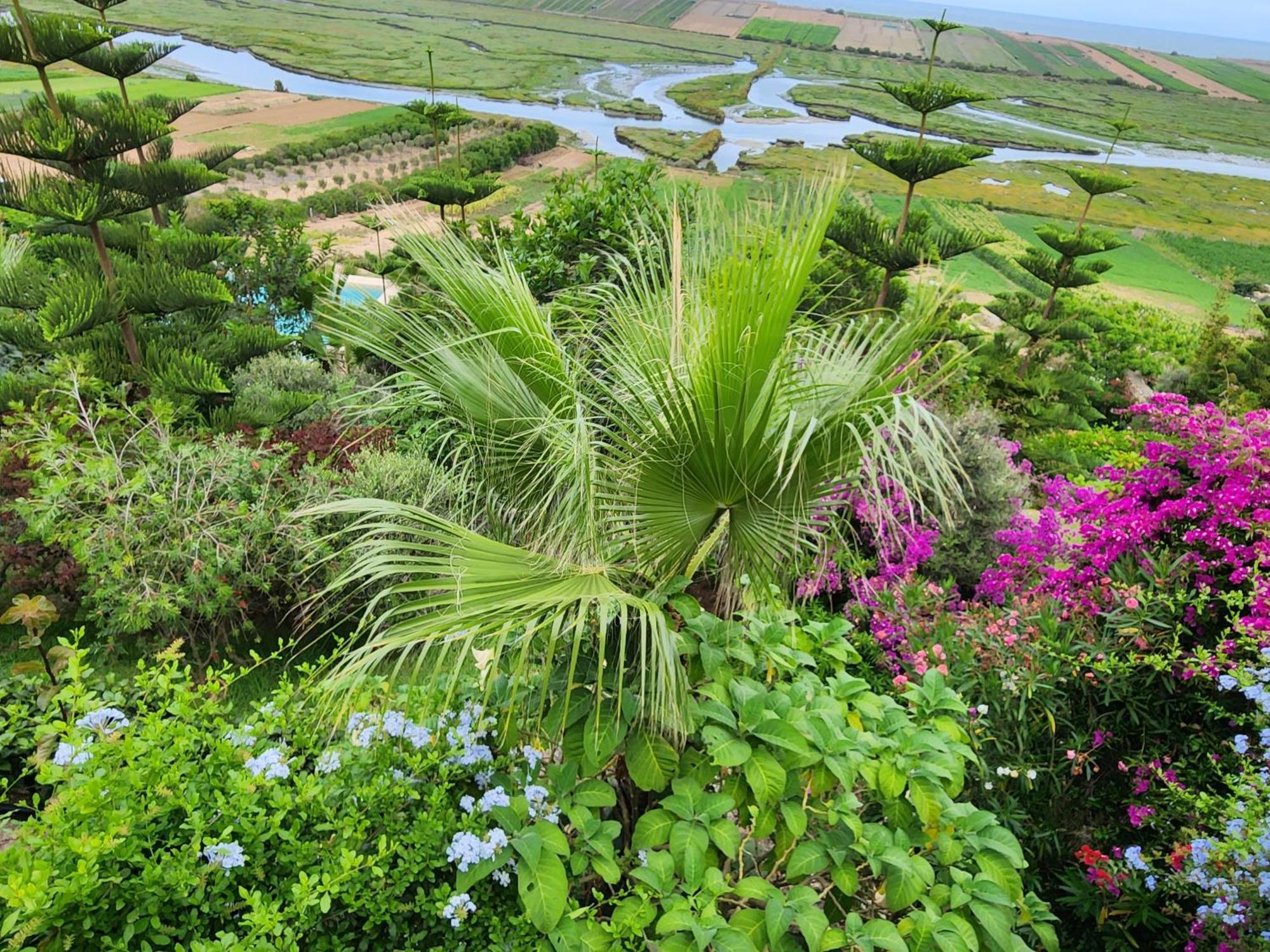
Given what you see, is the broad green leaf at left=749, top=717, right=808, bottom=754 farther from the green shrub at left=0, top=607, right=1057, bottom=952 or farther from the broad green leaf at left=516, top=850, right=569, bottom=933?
the broad green leaf at left=516, top=850, right=569, bottom=933

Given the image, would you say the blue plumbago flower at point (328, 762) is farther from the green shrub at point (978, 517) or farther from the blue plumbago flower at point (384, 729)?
the green shrub at point (978, 517)

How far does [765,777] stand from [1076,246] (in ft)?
27.6

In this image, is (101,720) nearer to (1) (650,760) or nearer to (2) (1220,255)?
(1) (650,760)

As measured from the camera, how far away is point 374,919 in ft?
4.29

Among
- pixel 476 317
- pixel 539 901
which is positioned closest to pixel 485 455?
pixel 476 317

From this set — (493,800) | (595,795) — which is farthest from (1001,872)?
(493,800)

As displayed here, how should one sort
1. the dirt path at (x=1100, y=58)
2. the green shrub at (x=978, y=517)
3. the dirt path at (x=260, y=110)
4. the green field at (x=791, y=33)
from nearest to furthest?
the green shrub at (x=978, y=517) → the dirt path at (x=260, y=110) → the dirt path at (x=1100, y=58) → the green field at (x=791, y=33)

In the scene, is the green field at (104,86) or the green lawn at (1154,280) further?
the green field at (104,86)

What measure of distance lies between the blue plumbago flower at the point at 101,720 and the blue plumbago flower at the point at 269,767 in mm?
297

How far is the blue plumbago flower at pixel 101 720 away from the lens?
1387 millimetres

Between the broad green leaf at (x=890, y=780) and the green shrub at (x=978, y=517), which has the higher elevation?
the broad green leaf at (x=890, y=780)

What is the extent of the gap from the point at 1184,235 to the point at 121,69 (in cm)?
2213

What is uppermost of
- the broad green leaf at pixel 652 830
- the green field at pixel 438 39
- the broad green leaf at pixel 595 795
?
the green field at pixel 438 39

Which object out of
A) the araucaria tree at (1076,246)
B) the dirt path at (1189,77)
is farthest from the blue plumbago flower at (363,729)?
the dirt path at (1189,77)
